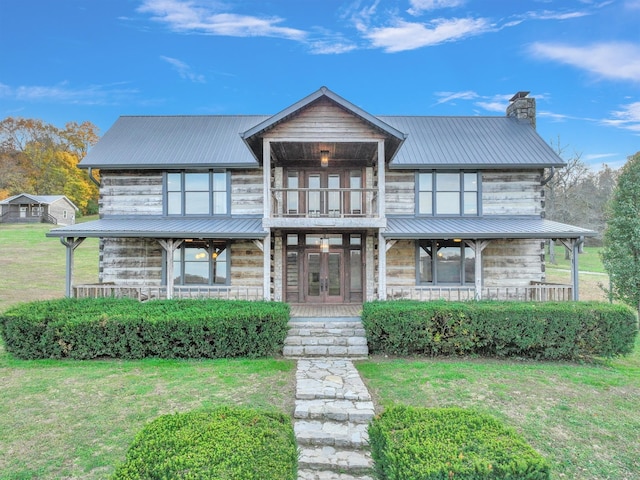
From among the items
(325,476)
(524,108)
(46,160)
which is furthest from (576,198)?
(46,160)

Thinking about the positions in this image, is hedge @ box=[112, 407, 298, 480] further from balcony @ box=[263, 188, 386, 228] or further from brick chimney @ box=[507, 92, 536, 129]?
brick chimney @ box=[507, 92, 536, 129]

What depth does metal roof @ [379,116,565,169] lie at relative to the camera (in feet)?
42.4

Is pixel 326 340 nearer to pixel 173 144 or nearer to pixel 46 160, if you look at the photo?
pixel 173 144

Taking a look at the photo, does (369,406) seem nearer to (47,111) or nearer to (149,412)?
(149,412)

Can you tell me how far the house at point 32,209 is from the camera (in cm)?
4656

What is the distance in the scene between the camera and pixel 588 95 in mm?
36750

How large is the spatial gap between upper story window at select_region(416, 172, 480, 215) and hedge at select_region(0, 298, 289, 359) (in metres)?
7.74

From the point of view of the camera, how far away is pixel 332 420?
5.66 metres

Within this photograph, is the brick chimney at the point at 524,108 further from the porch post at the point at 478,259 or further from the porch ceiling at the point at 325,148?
the porch ceiling at the point at 325,148

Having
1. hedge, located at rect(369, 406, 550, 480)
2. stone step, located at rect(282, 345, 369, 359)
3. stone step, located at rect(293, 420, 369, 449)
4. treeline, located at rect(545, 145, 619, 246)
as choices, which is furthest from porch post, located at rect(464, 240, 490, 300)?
treeline, located at rect(545, 145, 619, 246)

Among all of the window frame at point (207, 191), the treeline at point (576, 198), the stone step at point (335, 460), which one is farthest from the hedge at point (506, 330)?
the treeline at point (576, 198)

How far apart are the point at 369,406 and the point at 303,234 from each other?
27.3 ft

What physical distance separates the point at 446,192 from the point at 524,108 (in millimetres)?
6121

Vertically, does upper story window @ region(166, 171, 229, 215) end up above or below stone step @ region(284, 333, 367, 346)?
above
